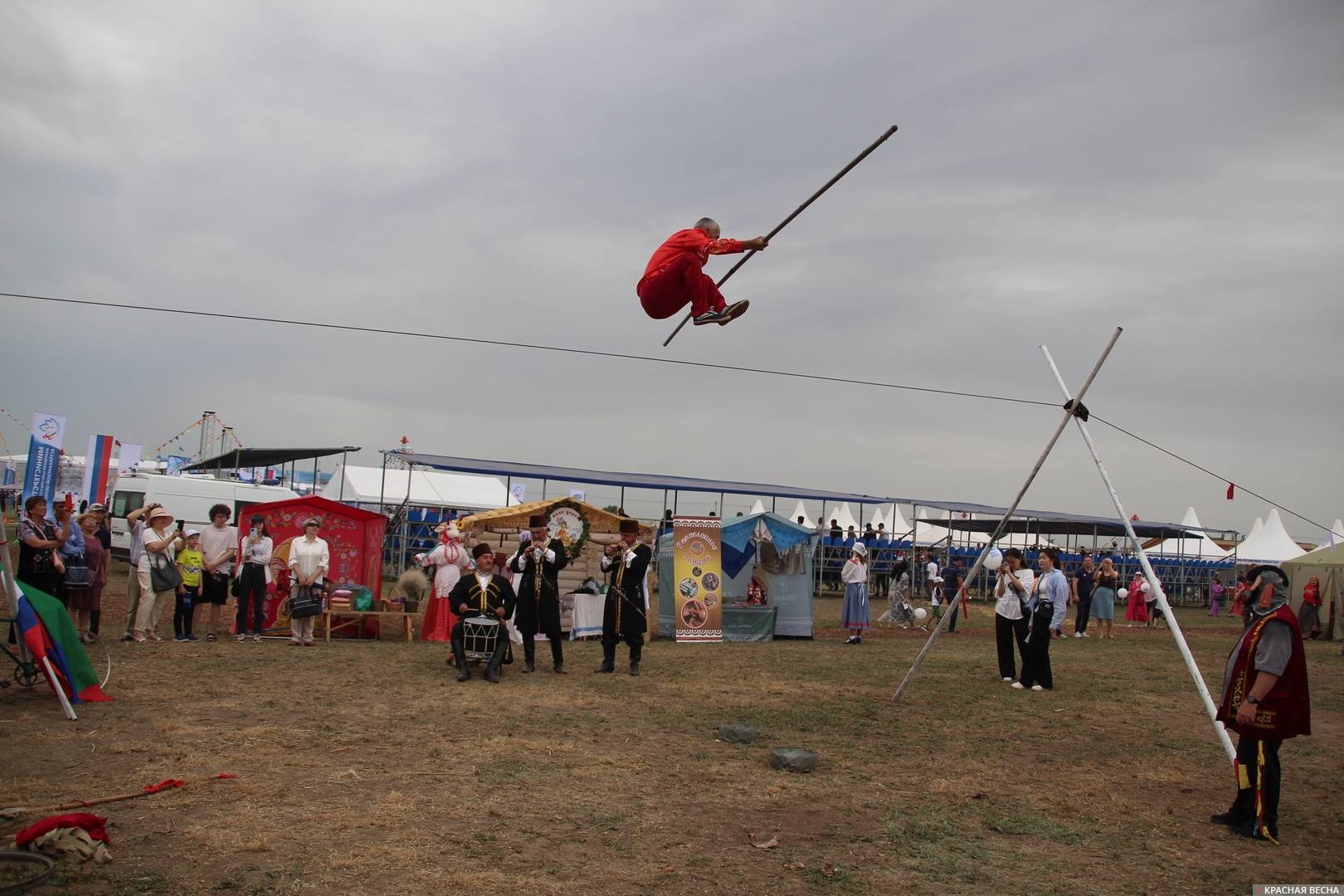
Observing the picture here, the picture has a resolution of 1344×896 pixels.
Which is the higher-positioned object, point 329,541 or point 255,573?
point 329,541

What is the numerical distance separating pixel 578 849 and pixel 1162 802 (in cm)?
395

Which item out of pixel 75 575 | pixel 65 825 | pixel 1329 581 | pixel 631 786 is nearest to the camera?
pixel 65 825

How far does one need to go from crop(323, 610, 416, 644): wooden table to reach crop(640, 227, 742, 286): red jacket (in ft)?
25.9

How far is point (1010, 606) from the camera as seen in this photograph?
1102 cm

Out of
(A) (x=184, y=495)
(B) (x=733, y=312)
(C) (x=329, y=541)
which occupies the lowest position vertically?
(C) (x=329, y=541)

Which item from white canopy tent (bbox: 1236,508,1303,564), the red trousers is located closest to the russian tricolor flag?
the red trousers

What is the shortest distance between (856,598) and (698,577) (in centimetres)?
289

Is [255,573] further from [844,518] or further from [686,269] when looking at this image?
[844,518]

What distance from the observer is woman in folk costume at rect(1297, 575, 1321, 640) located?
20016 mm

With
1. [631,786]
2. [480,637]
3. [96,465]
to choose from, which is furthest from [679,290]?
[96,465]

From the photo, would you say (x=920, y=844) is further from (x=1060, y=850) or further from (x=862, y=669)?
(x=862, y=669)

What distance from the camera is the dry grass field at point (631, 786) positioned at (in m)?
4.63

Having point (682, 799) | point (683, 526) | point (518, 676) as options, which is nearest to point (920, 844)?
point (682, 799)

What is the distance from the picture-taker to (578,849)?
489cm
